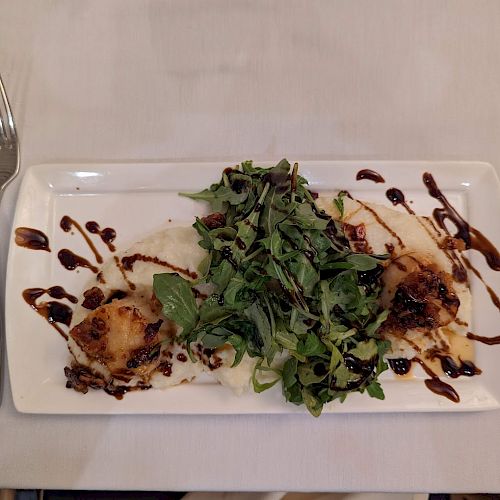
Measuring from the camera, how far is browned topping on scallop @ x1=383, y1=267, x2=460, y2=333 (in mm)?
1971

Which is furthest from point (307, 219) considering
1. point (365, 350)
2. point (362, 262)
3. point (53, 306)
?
point (53, 306)

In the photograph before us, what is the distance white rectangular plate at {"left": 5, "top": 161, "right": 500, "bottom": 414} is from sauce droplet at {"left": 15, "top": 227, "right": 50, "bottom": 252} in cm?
2

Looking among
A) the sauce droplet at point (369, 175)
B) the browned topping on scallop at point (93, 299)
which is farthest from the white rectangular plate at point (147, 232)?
the browned topping on scallop at point (93, 299)

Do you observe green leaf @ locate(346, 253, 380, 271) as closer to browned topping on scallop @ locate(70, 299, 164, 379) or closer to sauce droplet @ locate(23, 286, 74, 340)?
browned topping on scallop @ locate(70, 299, 164, 379)

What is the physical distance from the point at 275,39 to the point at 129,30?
80 cm

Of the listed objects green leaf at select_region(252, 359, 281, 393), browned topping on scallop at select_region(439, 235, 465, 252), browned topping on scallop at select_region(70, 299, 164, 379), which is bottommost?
green leaf at select_region(252, 359, 281, 393)

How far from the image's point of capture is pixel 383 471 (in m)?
2.14

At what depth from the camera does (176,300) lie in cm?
197

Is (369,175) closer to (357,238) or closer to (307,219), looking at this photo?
(357,238)

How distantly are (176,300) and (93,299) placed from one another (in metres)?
0.44

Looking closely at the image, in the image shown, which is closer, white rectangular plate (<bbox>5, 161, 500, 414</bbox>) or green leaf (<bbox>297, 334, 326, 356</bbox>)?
green leaf (<bbox>297, 334, 326, 356</bbox>)

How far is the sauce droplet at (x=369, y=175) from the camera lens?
2.25 meters

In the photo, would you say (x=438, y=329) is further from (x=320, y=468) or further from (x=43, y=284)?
(x=43, y=284)

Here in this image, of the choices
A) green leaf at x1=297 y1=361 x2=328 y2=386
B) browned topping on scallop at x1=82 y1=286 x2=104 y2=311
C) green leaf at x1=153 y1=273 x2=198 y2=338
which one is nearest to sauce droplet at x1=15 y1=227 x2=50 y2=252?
browned topping on scallop at x1=82 y1=286 x2=104 y2=311
